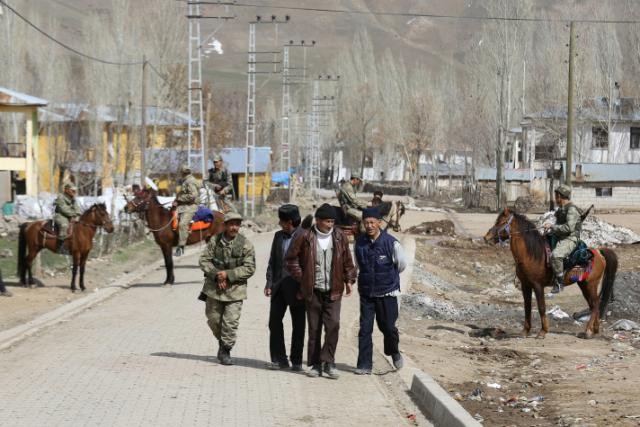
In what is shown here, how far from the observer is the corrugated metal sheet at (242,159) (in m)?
88.1

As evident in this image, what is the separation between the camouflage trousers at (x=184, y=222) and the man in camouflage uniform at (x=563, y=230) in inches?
356

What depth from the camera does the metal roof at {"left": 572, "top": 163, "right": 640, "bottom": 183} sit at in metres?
70.2

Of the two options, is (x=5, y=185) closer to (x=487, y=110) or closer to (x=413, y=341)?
(x=413, y=341)

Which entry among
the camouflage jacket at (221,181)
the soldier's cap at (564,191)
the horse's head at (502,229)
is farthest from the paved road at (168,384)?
the camouflage jacket at (221,181)

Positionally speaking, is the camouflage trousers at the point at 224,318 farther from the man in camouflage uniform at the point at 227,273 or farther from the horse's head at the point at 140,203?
the horse's head at the point at 140,203

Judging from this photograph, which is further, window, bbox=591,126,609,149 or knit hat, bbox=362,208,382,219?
window, bbox=591,126,609,149

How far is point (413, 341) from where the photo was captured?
16.6 m

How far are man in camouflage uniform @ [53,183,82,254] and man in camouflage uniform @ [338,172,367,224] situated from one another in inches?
262

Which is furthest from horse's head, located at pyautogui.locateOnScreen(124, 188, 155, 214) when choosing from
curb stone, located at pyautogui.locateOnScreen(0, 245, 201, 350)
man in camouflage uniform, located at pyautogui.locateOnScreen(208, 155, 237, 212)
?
man in camouflage uniform, located at pyautogui.locateOnScreen(208, 155, 237, 212)

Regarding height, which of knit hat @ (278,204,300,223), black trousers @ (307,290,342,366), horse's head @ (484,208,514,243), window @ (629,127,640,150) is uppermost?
window @ (629,127,640,150)

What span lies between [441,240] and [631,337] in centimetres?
2120

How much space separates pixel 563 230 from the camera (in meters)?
17.5

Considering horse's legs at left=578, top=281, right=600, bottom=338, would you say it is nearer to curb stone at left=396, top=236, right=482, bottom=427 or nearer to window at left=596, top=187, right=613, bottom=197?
curb stone at left=396, top=236, right=482, bottom=427

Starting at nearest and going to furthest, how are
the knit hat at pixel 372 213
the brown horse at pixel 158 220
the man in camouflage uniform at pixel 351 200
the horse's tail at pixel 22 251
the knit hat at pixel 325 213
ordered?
the knit hat at pixel 325 213 → the knit hat at pixel 372 213 → the horse's tail at pixel 22 251 → the brown horse at pixel 158 220 → the man in camouflage uniform at pixel 351 200
